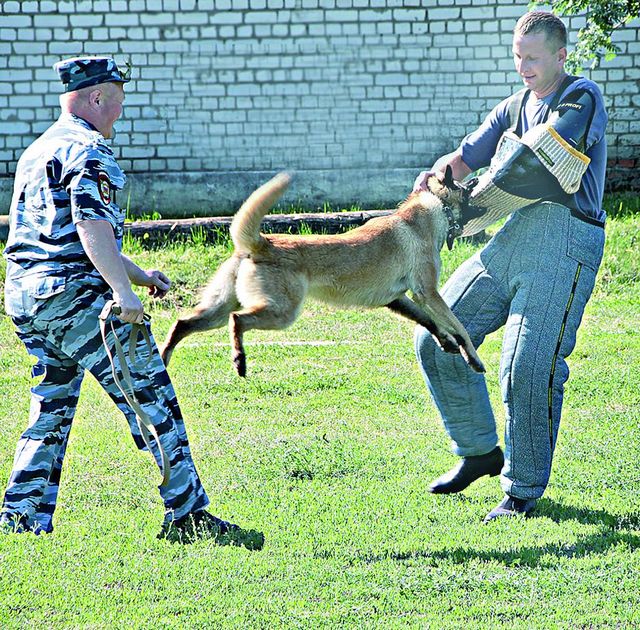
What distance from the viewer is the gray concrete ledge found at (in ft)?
46.2

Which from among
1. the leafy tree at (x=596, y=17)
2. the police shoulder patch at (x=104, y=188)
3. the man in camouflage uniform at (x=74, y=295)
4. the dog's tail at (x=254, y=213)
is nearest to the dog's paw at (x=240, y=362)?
the man in camouflage uniform at (x=74, y=295)

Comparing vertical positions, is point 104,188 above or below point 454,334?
above

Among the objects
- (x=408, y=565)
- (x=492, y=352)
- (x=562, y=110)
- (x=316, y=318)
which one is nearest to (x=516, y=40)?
(x=562, y=110)

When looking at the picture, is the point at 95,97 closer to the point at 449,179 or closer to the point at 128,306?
the point at 128,306

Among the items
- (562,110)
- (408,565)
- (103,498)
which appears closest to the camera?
(408,565)

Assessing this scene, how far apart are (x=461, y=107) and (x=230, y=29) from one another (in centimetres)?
344

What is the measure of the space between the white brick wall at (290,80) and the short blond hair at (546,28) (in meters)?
10.1

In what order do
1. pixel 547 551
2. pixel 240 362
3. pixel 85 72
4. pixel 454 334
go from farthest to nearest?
pixel 454 334 → pixel 240 362 → pixel 547 551 → pixel 85 72

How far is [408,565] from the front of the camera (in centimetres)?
386

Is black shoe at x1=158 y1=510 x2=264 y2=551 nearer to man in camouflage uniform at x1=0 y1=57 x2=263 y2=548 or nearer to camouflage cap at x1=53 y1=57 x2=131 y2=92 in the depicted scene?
man in camouflage uniform at x1=0 y1=57 x2=263 y2=548

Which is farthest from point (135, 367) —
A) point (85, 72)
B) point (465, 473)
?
point (465, 473)

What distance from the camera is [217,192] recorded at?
1415 centimetres

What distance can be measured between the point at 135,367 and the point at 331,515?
1148 millimetres

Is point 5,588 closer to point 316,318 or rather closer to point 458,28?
point 316,318
